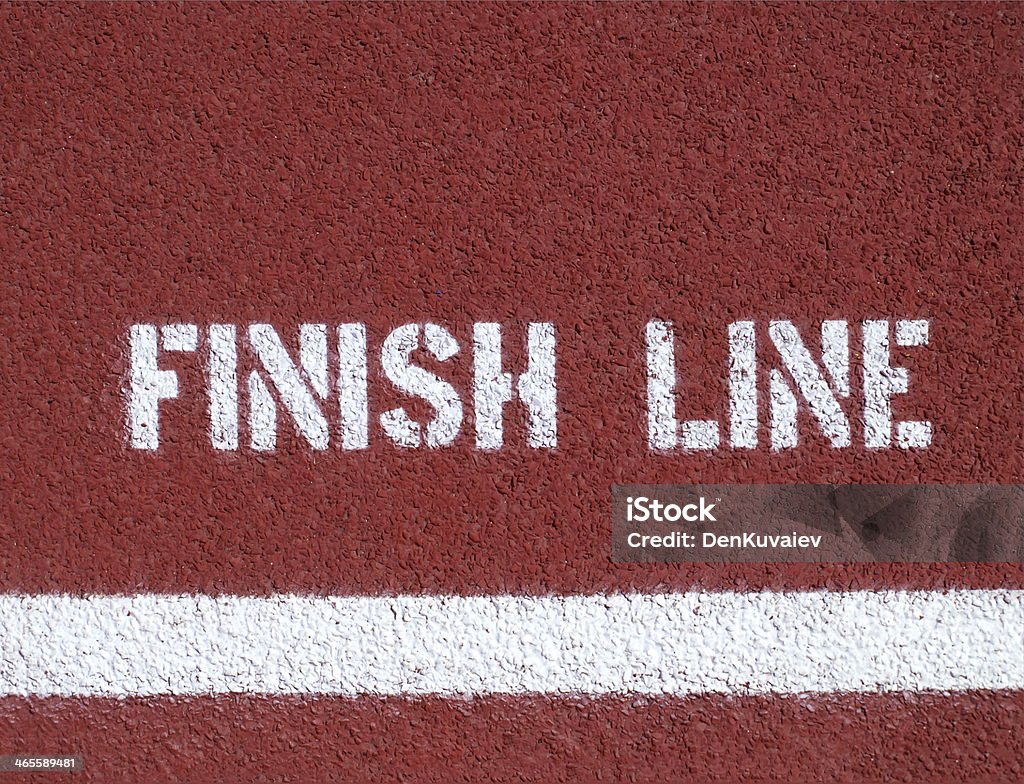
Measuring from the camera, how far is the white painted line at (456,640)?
1.91 metres

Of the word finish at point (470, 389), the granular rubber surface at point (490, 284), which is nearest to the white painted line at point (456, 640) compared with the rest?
the granular rubber surface at point (490, 284)

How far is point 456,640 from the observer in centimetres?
193

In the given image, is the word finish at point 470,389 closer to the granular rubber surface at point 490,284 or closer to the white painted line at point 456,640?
the granular rubber surface at point 490,284

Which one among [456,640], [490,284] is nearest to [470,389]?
[490,284]

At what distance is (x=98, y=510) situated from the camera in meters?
1.95

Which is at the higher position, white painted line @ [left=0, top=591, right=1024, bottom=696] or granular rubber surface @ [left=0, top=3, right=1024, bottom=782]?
granular rubber surface @ [left=0, top=3, right=1024, bottom=782]

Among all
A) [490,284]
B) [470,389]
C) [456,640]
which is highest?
[490,284]

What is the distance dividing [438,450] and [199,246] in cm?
84

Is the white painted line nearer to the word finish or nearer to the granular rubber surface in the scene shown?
the granular rubber surface

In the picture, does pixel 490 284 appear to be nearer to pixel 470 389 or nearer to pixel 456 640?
pixel 470 389

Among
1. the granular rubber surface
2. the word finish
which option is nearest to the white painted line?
the granular rubber surface

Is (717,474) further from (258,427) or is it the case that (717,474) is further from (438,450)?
(258,427)

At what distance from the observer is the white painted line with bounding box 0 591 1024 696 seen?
1.91 metres

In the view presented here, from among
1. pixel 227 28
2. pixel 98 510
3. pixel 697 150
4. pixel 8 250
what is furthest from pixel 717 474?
pixel 8 250
